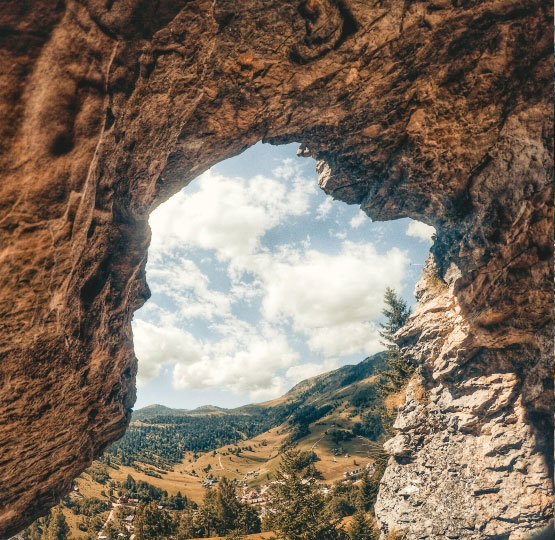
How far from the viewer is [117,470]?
511 ft

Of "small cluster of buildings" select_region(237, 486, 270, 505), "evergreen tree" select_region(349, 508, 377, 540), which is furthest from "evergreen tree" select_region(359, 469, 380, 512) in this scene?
"small cluster of buildings" select_region(237, 486, 270, 505)

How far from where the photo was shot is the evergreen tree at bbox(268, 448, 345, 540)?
38.8m

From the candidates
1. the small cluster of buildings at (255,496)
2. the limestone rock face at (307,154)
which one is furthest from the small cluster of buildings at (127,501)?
the limestone rock face at (307,154)

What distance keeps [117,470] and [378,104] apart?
191007mm

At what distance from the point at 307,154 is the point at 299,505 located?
41971 mm

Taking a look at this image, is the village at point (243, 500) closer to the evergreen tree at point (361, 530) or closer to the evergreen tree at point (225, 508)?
the evergreen tree at point (225, 508)

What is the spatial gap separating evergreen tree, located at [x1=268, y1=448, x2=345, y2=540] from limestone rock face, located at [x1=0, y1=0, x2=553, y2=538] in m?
10.3

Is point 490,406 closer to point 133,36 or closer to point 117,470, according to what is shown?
point 133,36

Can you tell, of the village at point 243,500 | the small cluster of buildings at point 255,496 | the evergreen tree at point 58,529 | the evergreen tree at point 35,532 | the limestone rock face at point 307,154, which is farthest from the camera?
the small cluster of buildings at point 255,496

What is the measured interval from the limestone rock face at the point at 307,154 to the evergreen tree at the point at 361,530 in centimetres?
1459

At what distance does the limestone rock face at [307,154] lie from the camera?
12289mm

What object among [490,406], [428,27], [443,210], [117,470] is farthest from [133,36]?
[117,470]

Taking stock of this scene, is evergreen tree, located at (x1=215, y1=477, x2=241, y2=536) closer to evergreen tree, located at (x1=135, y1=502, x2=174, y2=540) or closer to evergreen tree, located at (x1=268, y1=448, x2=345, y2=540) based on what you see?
evergreen tree, located at (x1=135, y1=502, x2=174, y2=540)

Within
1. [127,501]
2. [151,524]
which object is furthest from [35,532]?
[151,524]
